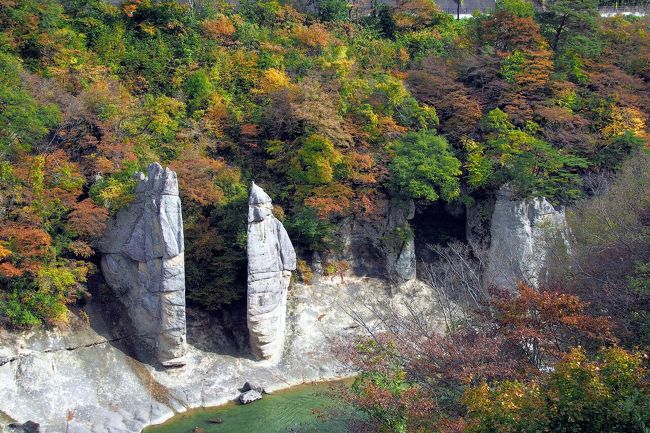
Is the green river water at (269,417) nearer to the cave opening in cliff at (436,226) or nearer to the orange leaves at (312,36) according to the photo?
the cave opening in cliff at (436,226)

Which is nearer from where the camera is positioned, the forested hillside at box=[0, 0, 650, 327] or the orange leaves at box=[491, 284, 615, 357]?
the orange leaves at box=[491, 284, 615, 357]

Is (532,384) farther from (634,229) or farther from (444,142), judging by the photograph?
(444,142)

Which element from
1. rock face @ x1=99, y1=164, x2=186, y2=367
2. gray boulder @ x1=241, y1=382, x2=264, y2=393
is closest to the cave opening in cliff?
gray boulder @ x1=241, y1=382, x2=264, y2=393

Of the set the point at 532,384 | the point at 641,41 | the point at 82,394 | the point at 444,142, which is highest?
the point at 641,41

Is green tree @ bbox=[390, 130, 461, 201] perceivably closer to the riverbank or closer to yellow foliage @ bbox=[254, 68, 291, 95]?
the riverbank

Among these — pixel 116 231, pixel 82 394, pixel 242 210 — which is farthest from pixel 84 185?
pixel 82 394

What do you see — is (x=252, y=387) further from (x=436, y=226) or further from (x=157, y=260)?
(x=436, y=226)
